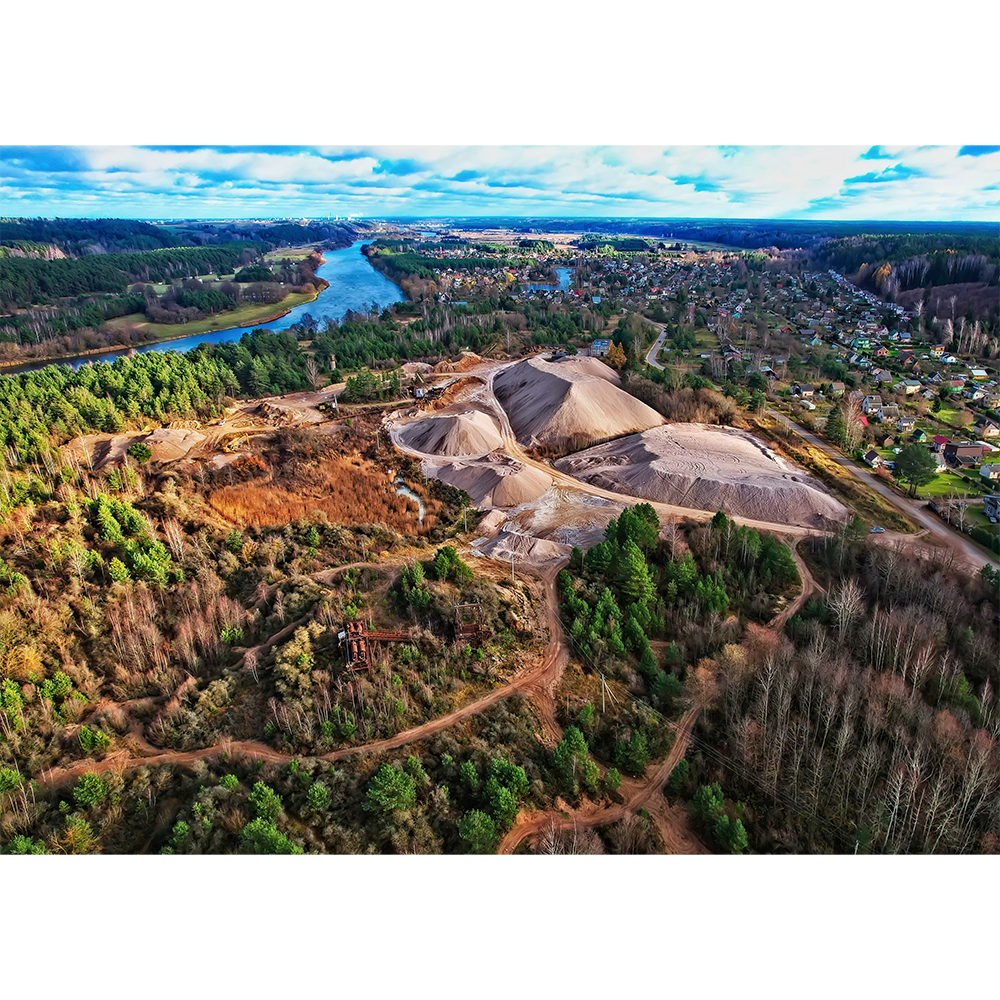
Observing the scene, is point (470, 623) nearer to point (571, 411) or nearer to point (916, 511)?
point (571, 411)

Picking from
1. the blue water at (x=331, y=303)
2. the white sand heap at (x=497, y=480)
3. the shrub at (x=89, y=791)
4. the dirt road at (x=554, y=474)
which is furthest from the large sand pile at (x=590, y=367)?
the shrub at (x=89, y=791)

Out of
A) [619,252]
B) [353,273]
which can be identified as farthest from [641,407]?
[619,252]

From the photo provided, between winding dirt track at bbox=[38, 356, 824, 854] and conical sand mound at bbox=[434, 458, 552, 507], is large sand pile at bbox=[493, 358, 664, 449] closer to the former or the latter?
conical sand mound at bbox=[434, 458, 552, 507]

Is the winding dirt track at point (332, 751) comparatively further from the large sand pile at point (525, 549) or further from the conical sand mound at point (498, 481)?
the conical sand mound at point (498, 481)

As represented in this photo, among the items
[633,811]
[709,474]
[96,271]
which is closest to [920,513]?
[709,474]

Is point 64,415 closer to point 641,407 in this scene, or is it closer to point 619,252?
point 641,407

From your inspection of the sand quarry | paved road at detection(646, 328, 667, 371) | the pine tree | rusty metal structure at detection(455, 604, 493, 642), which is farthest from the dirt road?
paved road at detection(646, 328, 667, 371)
